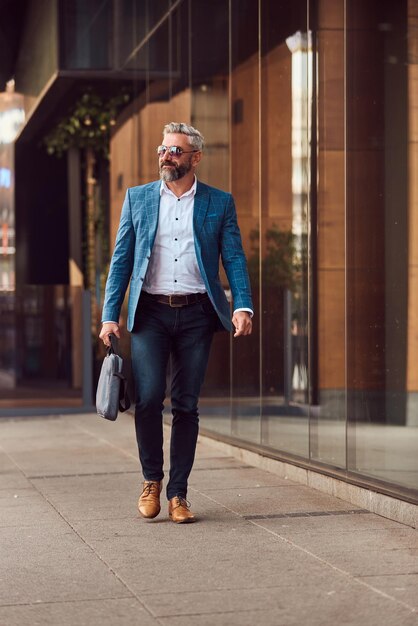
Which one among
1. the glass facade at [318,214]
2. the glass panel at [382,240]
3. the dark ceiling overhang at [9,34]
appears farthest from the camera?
the dark ceiling overhang at [9,34]

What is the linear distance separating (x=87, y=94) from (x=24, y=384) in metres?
3.32

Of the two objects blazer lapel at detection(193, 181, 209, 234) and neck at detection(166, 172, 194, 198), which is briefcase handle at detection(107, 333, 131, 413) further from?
neck at detection(166, 172, 194, 198)

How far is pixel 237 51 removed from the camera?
9.80 metres

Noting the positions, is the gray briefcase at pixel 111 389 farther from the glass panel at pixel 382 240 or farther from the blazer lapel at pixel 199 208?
the glass panel at pixel 382 240

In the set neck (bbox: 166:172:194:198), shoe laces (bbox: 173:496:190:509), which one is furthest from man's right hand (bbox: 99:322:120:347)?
shoe laces (bbox: 173:496:190:509)

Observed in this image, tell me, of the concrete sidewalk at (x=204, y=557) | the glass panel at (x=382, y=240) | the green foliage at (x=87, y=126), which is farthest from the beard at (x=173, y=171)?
the green foliage at (x=87, y=126)

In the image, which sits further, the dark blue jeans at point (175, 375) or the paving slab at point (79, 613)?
the dark blue jeans at point (175, 375)

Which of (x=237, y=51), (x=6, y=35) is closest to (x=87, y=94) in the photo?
(x=6, y=35)

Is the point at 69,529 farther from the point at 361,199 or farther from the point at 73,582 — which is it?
the point at 361,199

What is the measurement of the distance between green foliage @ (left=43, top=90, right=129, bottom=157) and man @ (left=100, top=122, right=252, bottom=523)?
747 centimetres

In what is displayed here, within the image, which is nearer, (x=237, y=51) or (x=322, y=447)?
(x=322, y=447)

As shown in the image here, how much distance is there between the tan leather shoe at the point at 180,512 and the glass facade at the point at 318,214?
1.04 meters

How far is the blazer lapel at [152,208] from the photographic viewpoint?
6703mm

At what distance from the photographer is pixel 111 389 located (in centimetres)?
660
